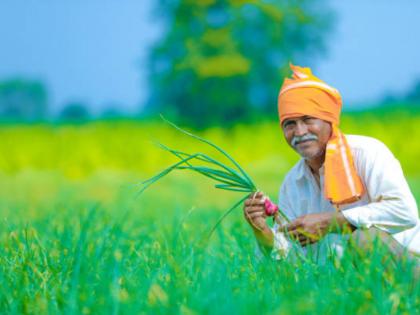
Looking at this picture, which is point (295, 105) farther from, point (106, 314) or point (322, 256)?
point (106, 314)

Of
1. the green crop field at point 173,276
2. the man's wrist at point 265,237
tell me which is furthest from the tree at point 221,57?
the man's wrist at point 265,237

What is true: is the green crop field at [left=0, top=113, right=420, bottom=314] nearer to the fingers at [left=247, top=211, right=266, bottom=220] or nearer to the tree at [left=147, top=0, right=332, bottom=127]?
the fingers at [left=247, top=211, right=266, bottom=220]

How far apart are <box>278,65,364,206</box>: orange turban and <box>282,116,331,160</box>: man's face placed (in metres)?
0.03

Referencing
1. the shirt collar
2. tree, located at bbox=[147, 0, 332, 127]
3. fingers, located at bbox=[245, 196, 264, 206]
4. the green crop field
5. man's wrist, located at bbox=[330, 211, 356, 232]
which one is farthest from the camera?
tree, located at bbox=[147, 0, 332, 127]

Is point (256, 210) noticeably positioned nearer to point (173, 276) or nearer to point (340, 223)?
point (340, 223)

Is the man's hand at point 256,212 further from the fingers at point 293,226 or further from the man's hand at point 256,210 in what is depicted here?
the fingers at point 293,226

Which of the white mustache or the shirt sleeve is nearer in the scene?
the shirt sleeve

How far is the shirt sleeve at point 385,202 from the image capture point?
3.35 meters

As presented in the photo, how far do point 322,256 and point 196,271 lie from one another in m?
0.79

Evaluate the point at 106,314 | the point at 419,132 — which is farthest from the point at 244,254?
the point at 419,132

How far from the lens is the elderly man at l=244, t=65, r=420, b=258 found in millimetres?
3355

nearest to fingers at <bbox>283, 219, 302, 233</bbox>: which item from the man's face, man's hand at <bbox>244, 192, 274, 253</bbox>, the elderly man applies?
the elderly man

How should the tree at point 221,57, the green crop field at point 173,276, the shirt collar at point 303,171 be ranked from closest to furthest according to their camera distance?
the green crop field at point 173,276 < the shirt collar at point 303,171 < the tree at point 221,57

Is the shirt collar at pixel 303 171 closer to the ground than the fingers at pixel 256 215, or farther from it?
farther from it
